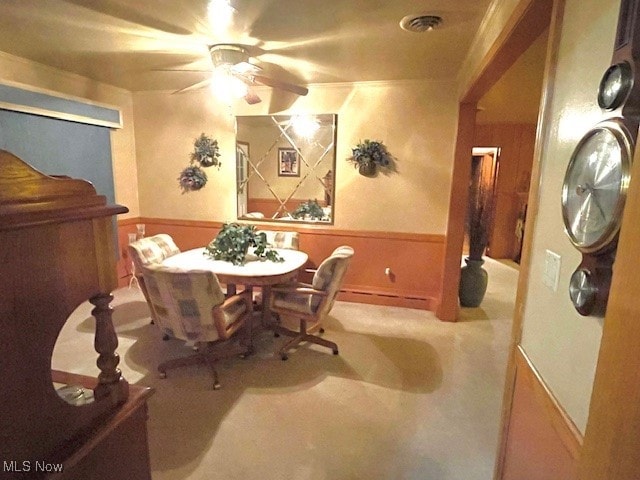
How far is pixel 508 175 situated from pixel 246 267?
539 centimetres

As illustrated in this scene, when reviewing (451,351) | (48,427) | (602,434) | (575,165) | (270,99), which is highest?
(270,99)

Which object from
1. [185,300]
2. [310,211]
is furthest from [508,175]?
[185,300]

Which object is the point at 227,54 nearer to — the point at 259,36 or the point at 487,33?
the point at 259,36

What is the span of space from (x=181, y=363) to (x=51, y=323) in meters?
1.90

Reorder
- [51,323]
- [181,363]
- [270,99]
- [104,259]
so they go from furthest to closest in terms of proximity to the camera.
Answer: [270,99] → [181,363] → [104,259] → [51,323]

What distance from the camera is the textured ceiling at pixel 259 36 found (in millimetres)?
2047

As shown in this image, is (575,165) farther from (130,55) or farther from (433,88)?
(130,55)

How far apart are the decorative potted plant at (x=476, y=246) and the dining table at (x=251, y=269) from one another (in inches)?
76.6

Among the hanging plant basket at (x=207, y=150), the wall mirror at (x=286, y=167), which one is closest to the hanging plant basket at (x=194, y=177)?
the hanging plant basket at (x=207, y=150)

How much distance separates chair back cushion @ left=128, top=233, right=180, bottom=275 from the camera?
2.76 m

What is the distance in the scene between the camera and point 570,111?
39.9 inches

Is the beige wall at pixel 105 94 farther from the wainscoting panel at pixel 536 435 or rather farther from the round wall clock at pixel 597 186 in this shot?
the wainscoting panel at pixel 536 435

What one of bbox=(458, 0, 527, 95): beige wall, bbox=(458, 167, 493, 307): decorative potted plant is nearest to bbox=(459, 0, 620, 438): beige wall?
bbox=(458, 0, 527, 95): beige wall

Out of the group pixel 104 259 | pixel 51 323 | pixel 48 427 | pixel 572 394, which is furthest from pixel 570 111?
pixel 48 427
